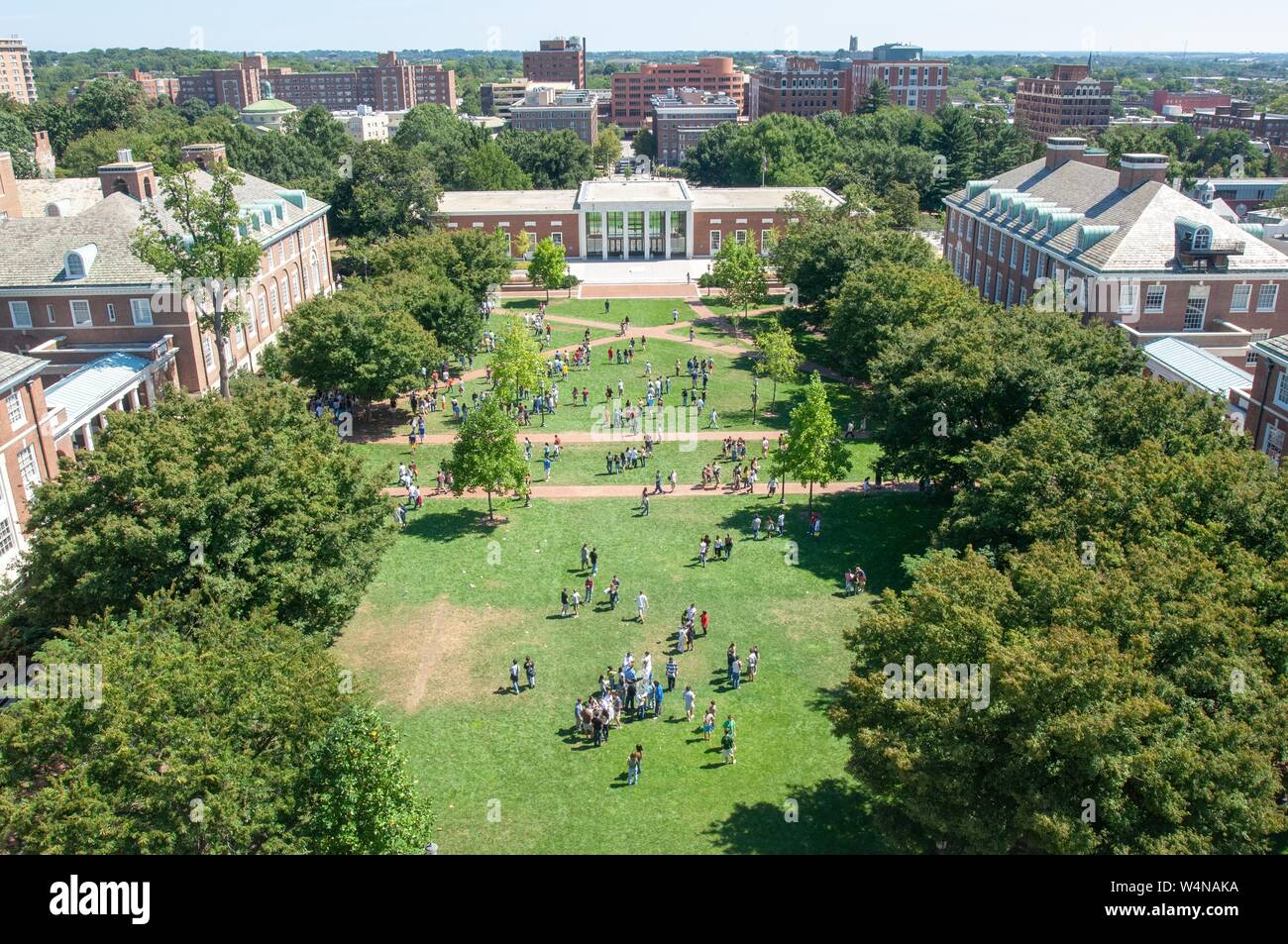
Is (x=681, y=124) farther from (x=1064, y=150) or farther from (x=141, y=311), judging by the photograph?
(x=141, y=311)

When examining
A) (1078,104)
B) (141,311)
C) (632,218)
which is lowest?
(141,311)

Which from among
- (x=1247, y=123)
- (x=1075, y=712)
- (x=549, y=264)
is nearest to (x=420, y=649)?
(x=1075, y=712)

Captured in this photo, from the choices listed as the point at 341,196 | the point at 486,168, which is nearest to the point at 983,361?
the point at 341,196

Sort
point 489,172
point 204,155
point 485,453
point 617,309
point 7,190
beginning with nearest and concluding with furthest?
point 485,453, point 7,190, point 204,155, point 617,309, point 489,172

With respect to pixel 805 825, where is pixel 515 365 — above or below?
above

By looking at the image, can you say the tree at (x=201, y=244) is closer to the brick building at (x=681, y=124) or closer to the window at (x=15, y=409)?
the window at (x=15, y=409)

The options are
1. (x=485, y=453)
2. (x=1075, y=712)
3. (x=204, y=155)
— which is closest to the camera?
(x=1075, y=712)
